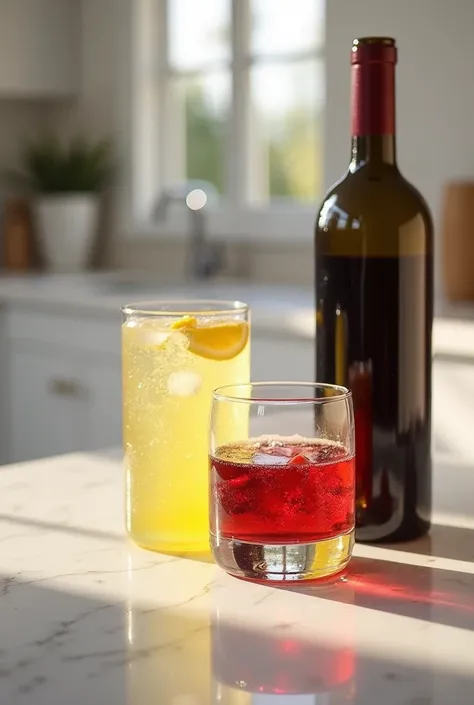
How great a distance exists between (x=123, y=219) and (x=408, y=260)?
3.10 metres

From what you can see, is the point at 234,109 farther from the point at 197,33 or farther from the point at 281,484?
the point at 281,484

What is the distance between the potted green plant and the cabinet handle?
0.85 meters

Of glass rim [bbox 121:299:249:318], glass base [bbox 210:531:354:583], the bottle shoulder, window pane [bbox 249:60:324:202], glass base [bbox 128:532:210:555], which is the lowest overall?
glass base [bbox 128:532:210:555]

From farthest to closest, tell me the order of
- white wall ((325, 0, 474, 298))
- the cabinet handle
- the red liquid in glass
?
the cabinet handle
white wall ((325, 0, 474, 298))
the red liquid in glass

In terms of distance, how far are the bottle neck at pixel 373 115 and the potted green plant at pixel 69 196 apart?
2.99 meters

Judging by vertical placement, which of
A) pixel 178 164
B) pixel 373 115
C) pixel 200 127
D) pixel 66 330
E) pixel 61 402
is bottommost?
pixel 61 402

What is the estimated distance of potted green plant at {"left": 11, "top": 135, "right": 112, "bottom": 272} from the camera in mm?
3750

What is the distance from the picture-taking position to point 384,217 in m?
0.83

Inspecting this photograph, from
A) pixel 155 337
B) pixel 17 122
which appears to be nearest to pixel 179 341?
pixel 155 337

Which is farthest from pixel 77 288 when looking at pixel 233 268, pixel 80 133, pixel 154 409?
pixel 154 409

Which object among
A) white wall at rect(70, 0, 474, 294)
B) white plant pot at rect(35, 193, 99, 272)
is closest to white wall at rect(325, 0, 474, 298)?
white wall at rect(70, 0, 474, 294)

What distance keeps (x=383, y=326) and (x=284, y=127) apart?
2751mm

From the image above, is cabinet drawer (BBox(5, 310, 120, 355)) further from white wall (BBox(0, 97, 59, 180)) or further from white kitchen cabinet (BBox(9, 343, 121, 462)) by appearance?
white wall (BBox(0, 97, 59, 180))

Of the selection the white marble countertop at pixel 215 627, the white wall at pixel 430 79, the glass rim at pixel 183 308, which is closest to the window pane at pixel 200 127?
the white wall at pixel 430 79
